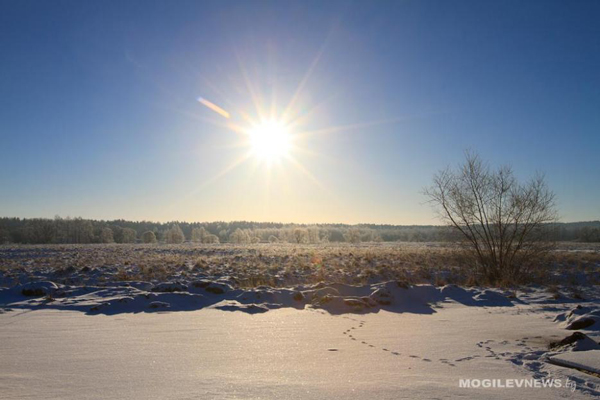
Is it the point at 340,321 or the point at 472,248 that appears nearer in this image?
the point at 340,321

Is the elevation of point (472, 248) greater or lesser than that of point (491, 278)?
greater

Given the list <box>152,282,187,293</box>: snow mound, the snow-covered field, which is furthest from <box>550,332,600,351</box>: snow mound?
<box>152,282,187,293</box>: snow mound

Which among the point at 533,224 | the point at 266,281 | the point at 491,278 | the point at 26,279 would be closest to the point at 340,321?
the point at 266,281

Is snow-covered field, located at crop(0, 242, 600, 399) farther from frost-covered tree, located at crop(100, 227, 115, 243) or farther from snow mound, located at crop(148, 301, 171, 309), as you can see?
frost-covered tree, located at crop(100, 227, 115, 243)

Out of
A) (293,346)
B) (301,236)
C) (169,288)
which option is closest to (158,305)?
(169,288)

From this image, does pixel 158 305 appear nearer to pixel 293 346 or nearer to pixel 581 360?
pixel 293 346

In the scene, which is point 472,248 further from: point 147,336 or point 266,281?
point 147,336

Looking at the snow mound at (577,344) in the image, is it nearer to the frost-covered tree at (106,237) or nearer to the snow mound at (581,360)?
the snow mound at (581,360)

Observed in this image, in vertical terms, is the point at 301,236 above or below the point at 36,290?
above

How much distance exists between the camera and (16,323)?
659 cm

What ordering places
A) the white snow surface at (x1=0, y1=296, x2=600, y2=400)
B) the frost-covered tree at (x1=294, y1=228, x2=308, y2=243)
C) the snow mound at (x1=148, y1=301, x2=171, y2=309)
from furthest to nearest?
the frost-covered tree at (x1=294, y1=228, x2=308, y2=243) < the snow mound at (x1=148, y1=301, x2=171, y2=309) < the white snow surface at (x1=0, y1=296, x2=600, y2=400)

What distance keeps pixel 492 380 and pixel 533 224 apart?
1318 centimetres

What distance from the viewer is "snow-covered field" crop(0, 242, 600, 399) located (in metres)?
3.61

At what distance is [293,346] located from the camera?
17.4ft
